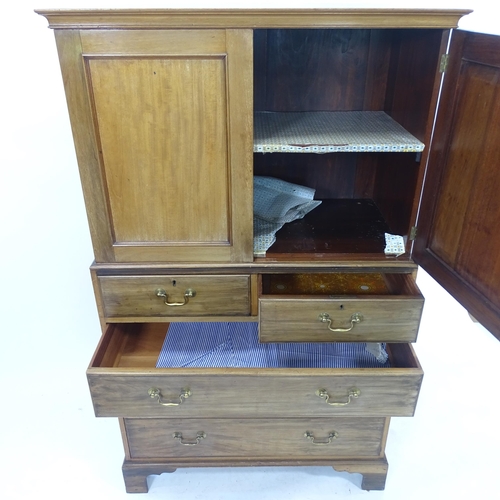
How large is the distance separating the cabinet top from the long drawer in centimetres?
75

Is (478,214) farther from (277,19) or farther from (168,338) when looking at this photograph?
(168,338)

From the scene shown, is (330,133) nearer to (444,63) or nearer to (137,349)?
(444,63)

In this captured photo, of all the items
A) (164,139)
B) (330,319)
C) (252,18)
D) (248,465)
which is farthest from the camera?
(248,465)

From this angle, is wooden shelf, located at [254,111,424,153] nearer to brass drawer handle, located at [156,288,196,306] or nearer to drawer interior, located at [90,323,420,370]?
brass drawer handle, located at [156,288,196,306]

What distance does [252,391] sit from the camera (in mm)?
1163

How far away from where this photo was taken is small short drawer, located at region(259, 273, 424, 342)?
1.10m

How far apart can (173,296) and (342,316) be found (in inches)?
16.5

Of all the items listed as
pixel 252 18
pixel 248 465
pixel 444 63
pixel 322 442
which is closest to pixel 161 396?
pixel 248 465

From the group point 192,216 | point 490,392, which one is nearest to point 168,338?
point 192,216

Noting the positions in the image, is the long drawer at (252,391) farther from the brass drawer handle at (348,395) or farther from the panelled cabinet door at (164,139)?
the panelled cabinet door at (164,139)

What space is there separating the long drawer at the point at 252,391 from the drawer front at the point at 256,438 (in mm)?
95

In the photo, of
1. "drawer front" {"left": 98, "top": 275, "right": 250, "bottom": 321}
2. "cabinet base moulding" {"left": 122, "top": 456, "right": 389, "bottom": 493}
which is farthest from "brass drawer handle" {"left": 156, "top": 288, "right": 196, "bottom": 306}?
"cabinet base moulding" {"left": 122, "top": 456, "right": 389, "bottom": 493}

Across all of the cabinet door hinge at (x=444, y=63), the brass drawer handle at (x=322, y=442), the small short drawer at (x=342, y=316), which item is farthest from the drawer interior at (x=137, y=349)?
the cabinet door hinge at (x=444, y=63)

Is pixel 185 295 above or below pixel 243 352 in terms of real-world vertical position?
above
